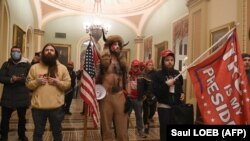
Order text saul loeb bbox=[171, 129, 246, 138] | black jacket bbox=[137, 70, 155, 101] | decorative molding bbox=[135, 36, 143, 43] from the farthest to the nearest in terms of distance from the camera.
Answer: decorative molding bbox=[135, 36, 143, 43] → black jacket bbox=[137, 70, 155, 101] → text saul loeb bbox=[171, 129, 246, 138]

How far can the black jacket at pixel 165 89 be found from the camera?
3.51 metres

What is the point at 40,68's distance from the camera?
11.8 ft

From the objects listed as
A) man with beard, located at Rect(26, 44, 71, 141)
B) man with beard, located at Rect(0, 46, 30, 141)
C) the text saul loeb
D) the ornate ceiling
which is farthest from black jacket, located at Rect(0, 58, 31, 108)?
the ornate ceiling

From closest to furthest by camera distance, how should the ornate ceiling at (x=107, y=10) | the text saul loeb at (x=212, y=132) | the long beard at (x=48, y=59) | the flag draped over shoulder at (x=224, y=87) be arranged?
the text saul loeb at (x=212, y=132) → the flag draped over shoulder at (x=224, y=87) → the long beard at (x=48, y=59) → the ornate ceiling at (x=107, y=10)

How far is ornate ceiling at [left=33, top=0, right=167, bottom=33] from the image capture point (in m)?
13.1

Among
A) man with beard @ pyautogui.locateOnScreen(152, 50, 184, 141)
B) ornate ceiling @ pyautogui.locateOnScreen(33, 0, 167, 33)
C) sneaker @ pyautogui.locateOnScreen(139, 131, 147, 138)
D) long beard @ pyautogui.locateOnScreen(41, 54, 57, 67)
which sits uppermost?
ornate ceiling @ pyautogui.locateOnScreen(33, 0, 167, 33)

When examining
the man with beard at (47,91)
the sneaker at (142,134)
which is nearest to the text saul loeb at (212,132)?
the man with beard at (47,91)

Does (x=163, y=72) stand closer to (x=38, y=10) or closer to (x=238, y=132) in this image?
(x=238, y=132)

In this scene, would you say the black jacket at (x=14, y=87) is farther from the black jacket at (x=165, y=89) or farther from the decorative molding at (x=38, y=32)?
the decorative molding at (x=38, y=32)

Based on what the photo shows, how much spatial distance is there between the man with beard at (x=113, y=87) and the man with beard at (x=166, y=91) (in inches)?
17.5

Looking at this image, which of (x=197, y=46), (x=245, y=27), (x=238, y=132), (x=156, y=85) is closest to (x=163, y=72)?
(x=156, y=85)

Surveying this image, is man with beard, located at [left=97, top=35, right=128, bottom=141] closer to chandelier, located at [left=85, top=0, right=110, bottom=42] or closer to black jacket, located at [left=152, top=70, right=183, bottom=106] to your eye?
black jacket, located at [left=152, top=70, right=183, bottom=106]

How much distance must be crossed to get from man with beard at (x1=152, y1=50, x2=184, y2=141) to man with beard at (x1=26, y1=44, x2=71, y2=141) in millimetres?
1204

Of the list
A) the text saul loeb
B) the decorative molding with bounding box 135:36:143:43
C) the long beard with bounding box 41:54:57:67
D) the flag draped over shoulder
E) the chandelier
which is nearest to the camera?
the text saul loeb
